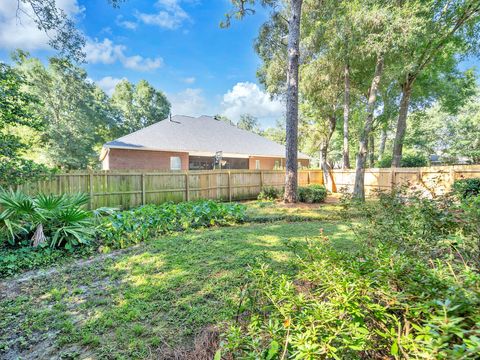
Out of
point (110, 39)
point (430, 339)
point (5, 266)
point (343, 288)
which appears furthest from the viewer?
point (110, 39)

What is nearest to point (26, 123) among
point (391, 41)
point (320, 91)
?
point (391, 41)

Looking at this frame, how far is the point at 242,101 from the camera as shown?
52344 millimetres

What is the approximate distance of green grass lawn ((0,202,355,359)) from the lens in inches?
86.9

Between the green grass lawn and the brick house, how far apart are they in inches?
392

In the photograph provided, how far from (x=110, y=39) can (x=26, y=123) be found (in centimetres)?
456

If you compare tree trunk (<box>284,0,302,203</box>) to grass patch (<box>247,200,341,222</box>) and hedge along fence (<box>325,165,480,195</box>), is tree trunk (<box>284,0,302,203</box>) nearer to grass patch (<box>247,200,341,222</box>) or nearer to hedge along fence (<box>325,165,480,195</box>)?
grass patch (<box>247,200,341,222</box>)

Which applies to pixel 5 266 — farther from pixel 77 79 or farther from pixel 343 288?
pixel 77 79

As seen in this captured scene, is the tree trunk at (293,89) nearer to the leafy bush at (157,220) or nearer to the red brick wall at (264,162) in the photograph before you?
the leafy bush at (157,220)

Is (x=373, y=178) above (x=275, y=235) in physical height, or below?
above

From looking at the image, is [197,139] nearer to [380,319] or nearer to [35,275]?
[35,275]

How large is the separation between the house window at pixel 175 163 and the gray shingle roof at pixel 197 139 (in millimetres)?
980

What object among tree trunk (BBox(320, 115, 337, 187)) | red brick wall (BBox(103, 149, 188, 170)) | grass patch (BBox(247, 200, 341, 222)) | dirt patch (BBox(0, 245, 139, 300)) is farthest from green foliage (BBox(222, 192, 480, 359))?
tree trunk (BBox(320, 115, 337, 187))

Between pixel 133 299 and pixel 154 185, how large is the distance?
7.15 meters

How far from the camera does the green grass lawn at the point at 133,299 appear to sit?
221 centimetres
